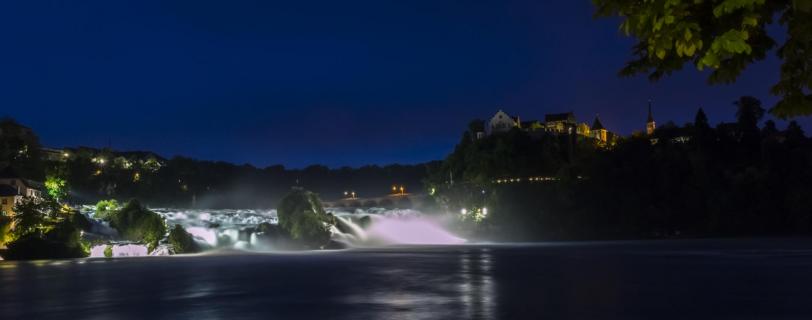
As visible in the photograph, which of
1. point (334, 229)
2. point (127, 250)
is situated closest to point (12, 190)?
point (127, 250)

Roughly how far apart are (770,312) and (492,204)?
55.6 meters

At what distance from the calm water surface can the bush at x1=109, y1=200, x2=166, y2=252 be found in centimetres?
774

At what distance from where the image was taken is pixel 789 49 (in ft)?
20.5

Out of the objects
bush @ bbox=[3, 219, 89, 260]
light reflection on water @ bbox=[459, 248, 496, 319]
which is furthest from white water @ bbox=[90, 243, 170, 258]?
light reflection on water @ bbox=[459, 248, 496, 319]

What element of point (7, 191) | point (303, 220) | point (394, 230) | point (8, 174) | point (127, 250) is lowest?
point (127, 250)

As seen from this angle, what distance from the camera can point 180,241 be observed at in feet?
158

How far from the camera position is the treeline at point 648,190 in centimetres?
6919

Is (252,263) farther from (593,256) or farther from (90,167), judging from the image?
(90,167)

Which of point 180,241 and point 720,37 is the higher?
point 720,37

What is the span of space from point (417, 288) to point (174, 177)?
96.0 metres

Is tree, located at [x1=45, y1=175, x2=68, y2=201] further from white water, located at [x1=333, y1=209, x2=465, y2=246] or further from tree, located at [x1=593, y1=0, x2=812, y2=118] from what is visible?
tree, located at [x1=593, y1=0, x2=812, y2=118]

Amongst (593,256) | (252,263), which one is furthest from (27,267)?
(593,256)

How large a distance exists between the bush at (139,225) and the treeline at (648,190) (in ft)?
120

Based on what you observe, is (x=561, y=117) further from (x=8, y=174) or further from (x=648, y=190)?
(x=8, y=174)
